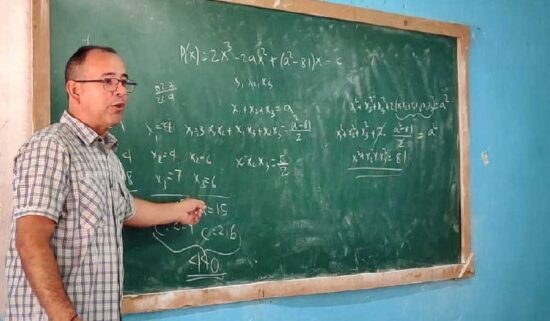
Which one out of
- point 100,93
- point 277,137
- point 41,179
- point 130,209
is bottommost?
point 130,209

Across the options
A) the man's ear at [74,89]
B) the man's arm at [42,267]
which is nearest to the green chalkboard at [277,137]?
the man's ear at [74,89]

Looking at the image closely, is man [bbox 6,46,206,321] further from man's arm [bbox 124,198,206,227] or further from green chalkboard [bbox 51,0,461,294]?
green chalkboard [bbox 51,0,461,294]

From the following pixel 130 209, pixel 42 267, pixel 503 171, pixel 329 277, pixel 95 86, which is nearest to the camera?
pixel 42 267

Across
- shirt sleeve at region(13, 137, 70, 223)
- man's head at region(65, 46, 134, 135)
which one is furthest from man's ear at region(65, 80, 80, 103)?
shirt sleeve at region(13, 137, 70, 223)

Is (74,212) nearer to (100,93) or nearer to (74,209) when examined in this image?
(74,209)

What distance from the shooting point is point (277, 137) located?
8.36ft

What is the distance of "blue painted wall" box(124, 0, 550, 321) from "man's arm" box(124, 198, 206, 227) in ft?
3.40

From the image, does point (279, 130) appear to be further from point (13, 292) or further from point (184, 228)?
point (13, 292)

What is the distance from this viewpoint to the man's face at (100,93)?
1799mm

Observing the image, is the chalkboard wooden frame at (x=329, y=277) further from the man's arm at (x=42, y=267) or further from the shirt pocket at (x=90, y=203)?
the man's arm at (x=42, y=267)

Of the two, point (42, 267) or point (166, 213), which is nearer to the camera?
point (42, 267)

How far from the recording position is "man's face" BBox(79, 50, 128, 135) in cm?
180

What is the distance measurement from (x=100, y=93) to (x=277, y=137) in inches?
35.6

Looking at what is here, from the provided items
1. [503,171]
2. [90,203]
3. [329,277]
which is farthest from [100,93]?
[503,171]
